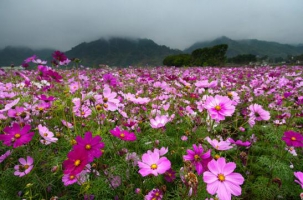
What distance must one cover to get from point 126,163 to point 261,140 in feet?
5.16

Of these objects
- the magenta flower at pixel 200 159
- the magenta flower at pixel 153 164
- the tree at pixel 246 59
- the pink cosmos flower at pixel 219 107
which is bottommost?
the tree at pixel 246 59

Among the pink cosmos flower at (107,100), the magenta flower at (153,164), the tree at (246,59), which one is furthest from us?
the tree at (246,59)

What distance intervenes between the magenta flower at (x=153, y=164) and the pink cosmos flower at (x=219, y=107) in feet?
1.24

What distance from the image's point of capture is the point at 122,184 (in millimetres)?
1371

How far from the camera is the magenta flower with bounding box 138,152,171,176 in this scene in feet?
3.62

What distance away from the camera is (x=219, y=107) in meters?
1.33

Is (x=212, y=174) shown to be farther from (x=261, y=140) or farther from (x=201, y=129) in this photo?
(x=261, y=140)

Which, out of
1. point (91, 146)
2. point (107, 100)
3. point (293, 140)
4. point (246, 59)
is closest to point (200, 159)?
point (91, 146)

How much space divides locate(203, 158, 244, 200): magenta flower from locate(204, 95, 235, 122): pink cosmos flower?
35 cm

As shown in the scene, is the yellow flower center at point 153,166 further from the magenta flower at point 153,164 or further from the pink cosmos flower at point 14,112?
the pink cosmos flower at point 14,112

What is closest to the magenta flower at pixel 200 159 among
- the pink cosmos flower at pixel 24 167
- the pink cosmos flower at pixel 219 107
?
the pink cosmos flower at pixel 219 107

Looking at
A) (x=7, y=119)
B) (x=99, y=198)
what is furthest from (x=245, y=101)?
(x=7, y=119)

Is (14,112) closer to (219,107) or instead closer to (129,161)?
(129,161)

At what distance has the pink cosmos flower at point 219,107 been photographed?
1269mm
